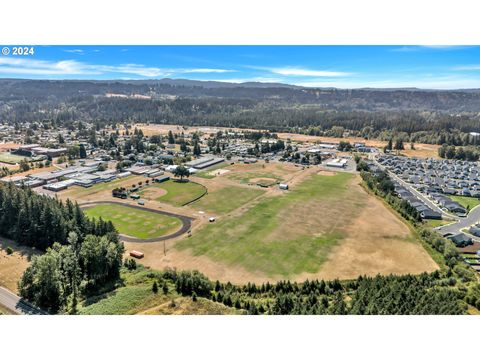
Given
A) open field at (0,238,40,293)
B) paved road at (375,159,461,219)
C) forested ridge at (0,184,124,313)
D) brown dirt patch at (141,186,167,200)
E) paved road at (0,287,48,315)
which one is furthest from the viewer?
brown dirt patch at (141,186,167,200)

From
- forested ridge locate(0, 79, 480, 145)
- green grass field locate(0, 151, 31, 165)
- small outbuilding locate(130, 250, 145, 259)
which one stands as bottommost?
small outbuilding locate(130, 250, 145, 259)

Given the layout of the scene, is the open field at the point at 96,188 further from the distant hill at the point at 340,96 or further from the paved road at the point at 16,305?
the distant hill at the point at 340,96

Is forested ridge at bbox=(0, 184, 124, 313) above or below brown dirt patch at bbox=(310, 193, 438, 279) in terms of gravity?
above

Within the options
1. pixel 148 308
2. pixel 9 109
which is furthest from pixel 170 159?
pixel 9 109

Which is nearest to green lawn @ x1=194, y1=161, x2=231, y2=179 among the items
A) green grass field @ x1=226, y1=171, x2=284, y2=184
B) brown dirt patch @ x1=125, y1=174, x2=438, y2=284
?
green grass field @ x1=226, y1=171, x2=284, y2=184

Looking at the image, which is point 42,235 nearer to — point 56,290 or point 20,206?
point 20,206

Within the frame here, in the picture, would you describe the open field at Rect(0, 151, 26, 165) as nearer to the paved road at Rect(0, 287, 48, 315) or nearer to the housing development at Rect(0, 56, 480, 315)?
the housing development at Rect(0, 56, 480, 315)

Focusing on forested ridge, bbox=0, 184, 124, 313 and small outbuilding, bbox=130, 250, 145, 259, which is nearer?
forested ridge, bbox=0, 184, 124, 313

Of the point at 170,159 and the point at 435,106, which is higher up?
the point at 435,106

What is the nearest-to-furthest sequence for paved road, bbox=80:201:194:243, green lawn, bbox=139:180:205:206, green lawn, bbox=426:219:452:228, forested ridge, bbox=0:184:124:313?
forested ridge, bbox=0:184:124:313, paved road, bbox=80:201:194:243, green lawn, bbox=426:219:452:228, green lawn, bbox=139:180:205:206
